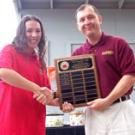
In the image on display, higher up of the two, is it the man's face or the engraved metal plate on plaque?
the man's face

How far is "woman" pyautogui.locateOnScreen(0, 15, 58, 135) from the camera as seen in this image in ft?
5.74

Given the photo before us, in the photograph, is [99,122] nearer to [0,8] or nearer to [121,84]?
[121,84]

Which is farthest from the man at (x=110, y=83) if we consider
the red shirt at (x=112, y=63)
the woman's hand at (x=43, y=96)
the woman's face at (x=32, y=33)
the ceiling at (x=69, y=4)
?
the ceiling at (x=69, y=4)

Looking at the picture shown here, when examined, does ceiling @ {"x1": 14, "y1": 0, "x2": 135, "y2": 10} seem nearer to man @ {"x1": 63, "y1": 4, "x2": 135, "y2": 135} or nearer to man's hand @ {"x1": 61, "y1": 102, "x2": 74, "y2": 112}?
man @ {"x1": 63, "y1": 4, "x2": 135, "y2": 135}

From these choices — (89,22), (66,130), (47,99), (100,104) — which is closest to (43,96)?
(47,99)

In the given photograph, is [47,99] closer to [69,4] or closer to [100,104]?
[100,104]

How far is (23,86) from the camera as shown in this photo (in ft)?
5.67

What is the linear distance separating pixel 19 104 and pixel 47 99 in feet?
0.56

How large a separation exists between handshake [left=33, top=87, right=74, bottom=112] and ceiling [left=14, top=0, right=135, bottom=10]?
4.13 m

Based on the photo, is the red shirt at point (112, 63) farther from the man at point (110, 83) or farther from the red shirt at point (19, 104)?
the red shirt at point (19, 104)

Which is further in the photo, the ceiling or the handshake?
the ceiling

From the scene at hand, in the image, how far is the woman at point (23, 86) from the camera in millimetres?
1748

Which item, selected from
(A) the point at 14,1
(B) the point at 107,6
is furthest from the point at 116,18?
(A) the point at 14,1

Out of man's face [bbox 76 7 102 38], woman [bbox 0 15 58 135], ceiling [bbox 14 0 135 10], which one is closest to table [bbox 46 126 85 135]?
woman [bbox 0 15 58 135]
